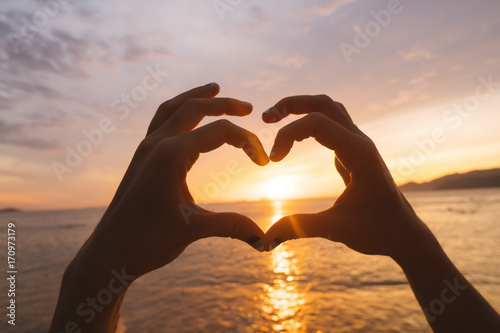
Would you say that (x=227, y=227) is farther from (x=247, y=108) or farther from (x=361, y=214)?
(x=247, y=108)

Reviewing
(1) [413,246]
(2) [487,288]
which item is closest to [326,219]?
A: (1) [413,246]

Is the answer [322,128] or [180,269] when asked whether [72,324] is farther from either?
[180,269]

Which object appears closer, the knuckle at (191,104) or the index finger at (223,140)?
the index finger at (223,140)

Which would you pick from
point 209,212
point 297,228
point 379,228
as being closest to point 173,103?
point 209,212

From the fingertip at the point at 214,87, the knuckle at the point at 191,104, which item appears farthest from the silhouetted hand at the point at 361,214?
the fingertip at the point at 214,87

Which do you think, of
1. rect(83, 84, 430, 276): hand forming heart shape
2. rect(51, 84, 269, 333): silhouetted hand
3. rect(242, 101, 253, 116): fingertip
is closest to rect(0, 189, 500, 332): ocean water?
rect(83, 84, 430, 276): hand forming heart shape

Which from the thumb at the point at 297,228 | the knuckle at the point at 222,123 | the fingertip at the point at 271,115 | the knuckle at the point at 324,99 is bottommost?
the thumb at the point at 297,228

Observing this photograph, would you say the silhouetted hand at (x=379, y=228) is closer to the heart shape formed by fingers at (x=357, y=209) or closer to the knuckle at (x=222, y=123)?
the heart shape formed by fingers at (x=357, y=209)

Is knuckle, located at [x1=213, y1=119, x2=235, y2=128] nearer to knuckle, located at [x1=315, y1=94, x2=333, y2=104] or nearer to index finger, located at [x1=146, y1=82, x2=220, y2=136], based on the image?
index finger, located at [x1=146, y1=82, x2=220, y2=136]
